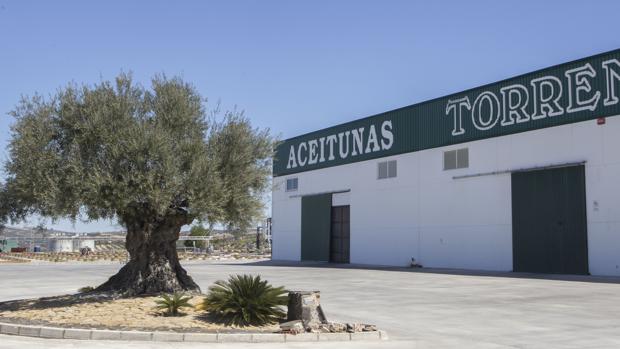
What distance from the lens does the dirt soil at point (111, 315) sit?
12.7 meters

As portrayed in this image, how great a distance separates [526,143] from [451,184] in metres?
5.47

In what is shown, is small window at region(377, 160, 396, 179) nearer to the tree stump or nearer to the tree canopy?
the tree canopy

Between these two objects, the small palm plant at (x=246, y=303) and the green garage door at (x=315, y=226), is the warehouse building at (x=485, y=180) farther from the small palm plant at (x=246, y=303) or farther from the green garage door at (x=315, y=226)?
the small palm plant at (x=246, y=303)

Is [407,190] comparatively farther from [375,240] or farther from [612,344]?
[612,344]

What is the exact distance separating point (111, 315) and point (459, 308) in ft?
29.0

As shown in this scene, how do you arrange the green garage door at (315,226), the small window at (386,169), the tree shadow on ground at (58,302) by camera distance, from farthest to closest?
the green garage door at (315,226)
the small window at (386,169)
the tree shadow on ground at (58,302)

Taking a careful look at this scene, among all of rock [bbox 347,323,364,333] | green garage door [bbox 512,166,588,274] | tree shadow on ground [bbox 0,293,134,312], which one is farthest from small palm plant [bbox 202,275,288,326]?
green garage door [bbox 512,166,588,274]

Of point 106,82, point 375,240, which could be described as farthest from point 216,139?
point 375,240

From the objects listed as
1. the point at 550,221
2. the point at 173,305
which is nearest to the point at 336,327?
the point at 173,305

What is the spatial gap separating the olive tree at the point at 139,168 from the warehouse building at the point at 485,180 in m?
17.4

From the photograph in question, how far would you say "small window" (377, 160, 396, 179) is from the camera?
1576 inches

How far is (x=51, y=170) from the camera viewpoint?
47.6ft

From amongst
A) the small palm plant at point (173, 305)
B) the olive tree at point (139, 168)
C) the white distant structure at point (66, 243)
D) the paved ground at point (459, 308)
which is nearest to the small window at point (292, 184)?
the paved ground at point (459, 308)

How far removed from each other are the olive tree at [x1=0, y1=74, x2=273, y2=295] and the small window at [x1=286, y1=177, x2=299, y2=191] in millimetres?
32869
